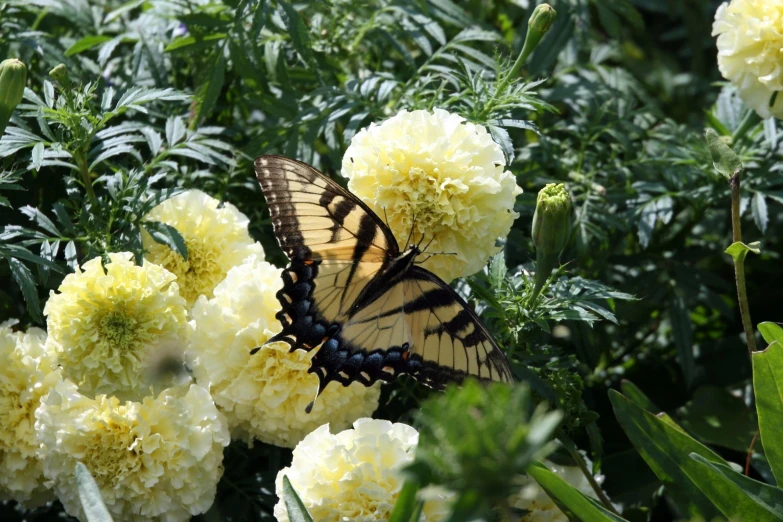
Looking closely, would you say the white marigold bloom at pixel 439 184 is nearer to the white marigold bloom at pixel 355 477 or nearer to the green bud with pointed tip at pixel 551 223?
the green bud with pointed tip at pixel 551 223

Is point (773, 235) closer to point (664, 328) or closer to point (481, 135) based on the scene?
point (664, 328)

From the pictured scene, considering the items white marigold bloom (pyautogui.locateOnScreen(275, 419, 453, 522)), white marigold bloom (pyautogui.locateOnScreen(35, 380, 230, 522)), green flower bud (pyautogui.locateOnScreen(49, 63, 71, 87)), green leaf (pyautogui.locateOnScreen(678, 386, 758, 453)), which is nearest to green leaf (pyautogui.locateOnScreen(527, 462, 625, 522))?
white marigold bloom (pyautogui.locateOnScreen(275, 419, 453, 522))

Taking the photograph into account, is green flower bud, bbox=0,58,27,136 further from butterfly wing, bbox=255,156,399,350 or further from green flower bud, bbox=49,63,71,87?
butterfly wing, bbox=255,156,399,350

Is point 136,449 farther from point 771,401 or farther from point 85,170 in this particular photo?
point 771,401

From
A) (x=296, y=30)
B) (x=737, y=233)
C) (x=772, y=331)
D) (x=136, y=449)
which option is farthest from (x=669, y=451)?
(x=296, y=30)

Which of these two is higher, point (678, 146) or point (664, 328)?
point (678, 146)

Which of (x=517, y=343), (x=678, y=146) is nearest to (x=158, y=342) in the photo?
(x=517, y=343)
